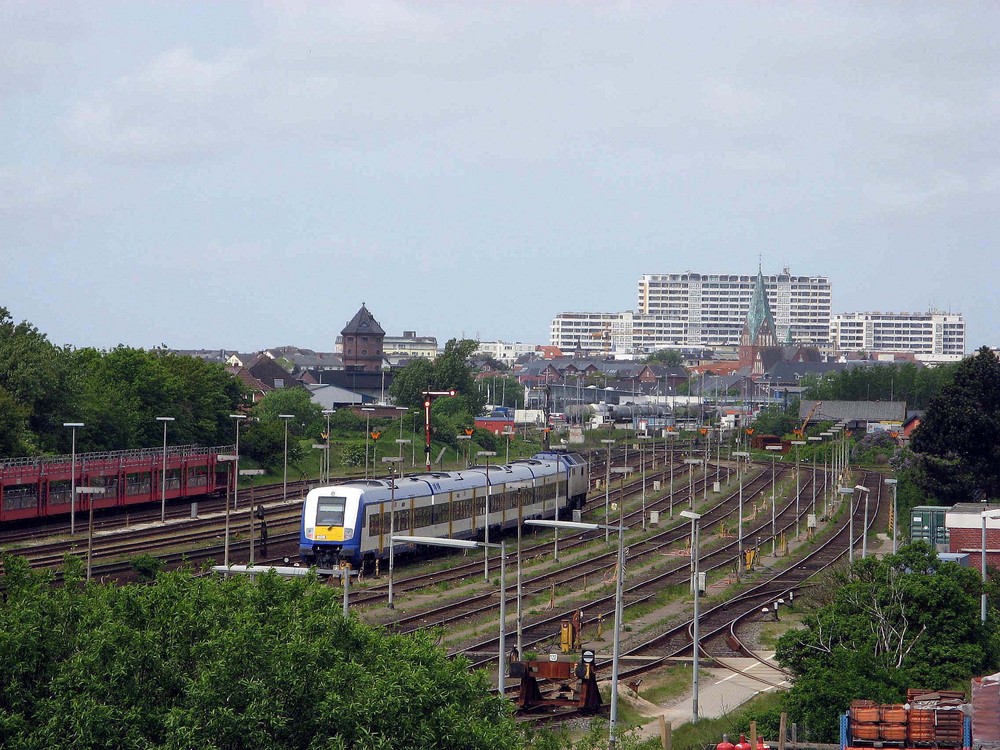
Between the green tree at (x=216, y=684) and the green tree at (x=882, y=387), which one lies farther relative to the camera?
the green tree at (x=882, y=387)

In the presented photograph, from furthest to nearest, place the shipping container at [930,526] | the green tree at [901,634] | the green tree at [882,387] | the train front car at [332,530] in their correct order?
the green tree at [882,387] → the shipping container at [930,526] → the train front car at [332,530] → the green tree at [901,634]

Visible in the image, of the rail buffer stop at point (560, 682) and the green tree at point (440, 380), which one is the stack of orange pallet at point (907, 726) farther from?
the green tree at point (440, 380)

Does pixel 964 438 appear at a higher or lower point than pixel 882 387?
lower

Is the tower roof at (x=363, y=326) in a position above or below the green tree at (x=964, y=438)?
above

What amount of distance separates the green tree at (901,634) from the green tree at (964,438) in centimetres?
3755

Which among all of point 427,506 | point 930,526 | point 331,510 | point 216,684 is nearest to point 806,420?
point 930,526

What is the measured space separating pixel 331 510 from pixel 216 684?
97.7ft

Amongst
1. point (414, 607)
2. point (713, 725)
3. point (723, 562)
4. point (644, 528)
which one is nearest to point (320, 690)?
point (713, 725)

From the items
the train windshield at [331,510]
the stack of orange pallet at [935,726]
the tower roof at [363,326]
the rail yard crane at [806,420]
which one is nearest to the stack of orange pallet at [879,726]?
the stack of orange pallet at [935,726]

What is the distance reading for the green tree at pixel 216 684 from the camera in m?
20.6

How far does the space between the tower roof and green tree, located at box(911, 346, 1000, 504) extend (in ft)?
416

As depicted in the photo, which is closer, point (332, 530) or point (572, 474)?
point (332, 530)

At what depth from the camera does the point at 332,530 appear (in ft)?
166

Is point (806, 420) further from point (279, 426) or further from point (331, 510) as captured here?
point (331, 510)
